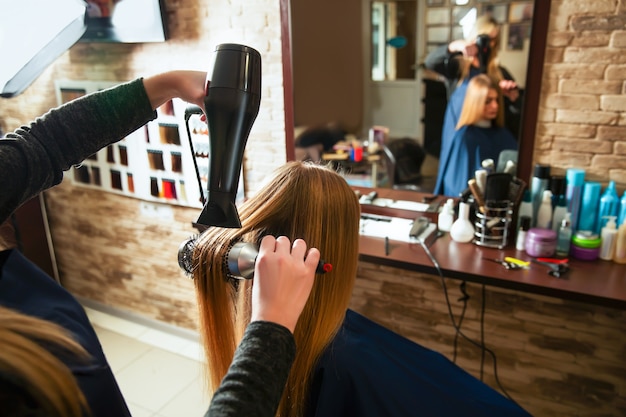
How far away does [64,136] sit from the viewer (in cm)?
89

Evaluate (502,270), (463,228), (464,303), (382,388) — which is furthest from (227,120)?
(464,303)

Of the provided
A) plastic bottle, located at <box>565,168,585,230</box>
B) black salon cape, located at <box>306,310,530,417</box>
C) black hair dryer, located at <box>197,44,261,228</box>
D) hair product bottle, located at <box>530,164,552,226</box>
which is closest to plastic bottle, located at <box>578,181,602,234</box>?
plastic bottle, located at <box>565,168,585,230</box>

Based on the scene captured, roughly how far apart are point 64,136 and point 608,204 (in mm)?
1621

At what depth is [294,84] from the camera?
2.13 m

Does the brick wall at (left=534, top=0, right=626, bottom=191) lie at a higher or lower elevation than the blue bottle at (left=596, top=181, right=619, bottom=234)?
higher

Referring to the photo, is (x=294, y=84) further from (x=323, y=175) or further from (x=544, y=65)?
(x=323, y=175)

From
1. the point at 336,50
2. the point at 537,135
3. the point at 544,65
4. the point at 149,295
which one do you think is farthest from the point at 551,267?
the point at 149,295

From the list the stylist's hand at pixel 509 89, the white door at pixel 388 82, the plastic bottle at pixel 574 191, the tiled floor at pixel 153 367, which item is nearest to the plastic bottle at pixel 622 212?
the plastic bottle at pixel 574 191

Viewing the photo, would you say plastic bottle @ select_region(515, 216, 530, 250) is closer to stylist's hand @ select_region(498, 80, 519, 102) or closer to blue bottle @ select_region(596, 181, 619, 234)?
blue bottle @ select_region(596, 181, 619, 234)

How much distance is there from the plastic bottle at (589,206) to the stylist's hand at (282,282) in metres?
1.35

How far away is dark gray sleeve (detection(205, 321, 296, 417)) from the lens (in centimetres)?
55

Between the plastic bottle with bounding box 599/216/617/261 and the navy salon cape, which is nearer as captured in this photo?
the plastic bottle with bounding box 599/216/617/261

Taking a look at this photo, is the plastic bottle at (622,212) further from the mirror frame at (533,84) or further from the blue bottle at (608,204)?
the mirror frame at (533,84)

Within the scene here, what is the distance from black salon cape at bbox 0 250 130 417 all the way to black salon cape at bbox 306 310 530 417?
1.44 ft
